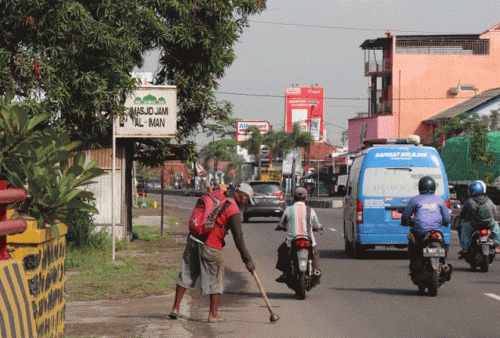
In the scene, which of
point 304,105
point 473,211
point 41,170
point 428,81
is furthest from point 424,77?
point 41,170

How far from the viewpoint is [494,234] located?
16.8m

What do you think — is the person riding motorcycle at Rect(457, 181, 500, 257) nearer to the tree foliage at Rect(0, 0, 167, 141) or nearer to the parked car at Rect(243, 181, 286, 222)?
the tree foliage at Rect(0, 0, 167, 141)

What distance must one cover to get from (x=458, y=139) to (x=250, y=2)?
1121 inches

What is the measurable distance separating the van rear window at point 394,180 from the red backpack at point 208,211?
9.52 metres

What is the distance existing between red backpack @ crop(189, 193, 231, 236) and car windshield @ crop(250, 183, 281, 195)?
2686cm

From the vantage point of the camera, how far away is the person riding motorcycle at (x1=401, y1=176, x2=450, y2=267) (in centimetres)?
1340

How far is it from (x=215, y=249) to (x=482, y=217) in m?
7.52

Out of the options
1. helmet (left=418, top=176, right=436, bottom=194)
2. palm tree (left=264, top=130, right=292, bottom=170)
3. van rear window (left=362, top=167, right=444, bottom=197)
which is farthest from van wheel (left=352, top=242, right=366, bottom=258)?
palm tree (left=264, top=130, right=292, bottom=170)

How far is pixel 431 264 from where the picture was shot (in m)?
13.0

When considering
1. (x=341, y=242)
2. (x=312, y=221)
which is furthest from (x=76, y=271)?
(x=341, y=242)

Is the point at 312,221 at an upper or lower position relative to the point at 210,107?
lower

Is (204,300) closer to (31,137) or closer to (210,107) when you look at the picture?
(31,137)

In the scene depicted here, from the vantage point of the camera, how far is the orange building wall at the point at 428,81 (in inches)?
3376

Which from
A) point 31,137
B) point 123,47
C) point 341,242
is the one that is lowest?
Answer: point 341,242
